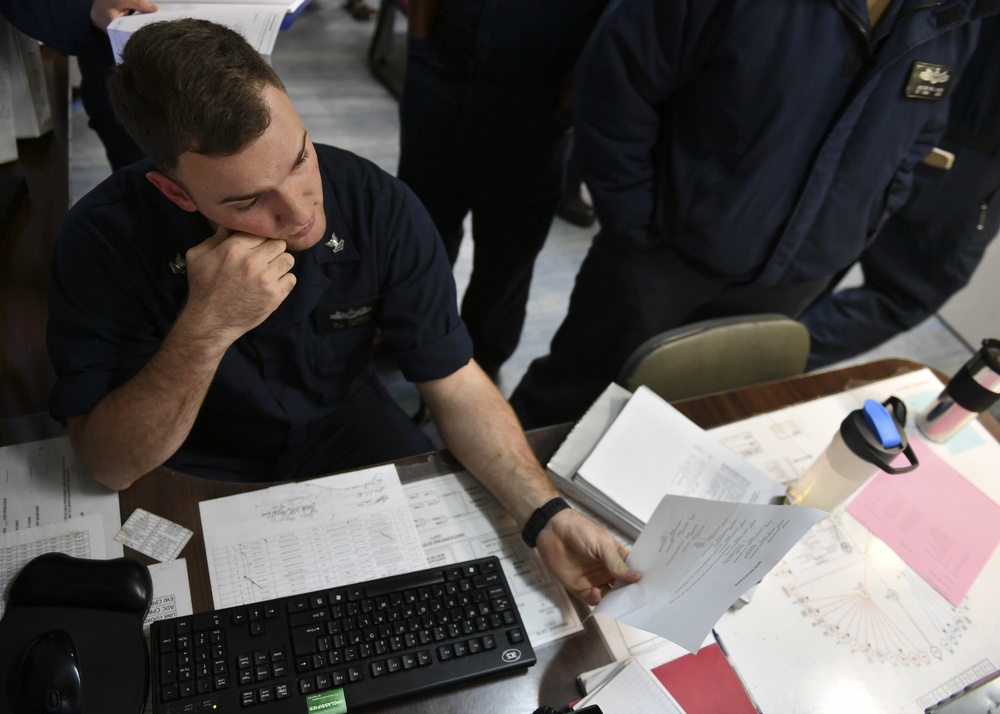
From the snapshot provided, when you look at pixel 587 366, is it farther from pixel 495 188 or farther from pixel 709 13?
pixel 709 13

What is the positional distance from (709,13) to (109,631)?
4.55 feet

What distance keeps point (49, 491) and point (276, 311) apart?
0.40m

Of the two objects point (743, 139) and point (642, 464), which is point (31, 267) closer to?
point (642, 464)

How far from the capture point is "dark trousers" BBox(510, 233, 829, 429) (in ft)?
5.42

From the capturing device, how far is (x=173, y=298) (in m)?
1.04

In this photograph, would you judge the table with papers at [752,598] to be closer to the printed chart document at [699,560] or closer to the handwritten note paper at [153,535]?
the handwritten note paper at [153,535]

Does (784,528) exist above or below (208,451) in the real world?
above

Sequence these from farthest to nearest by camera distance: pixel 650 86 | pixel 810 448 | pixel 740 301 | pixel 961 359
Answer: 1. pixel 961 359
2. pixel 740 301
3. pixel 650 86
4. pixel 810 448

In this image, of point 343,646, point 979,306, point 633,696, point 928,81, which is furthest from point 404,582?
point 979,306

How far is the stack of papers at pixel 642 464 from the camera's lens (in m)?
1.06

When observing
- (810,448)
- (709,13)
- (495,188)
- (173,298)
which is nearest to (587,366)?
(495,188)

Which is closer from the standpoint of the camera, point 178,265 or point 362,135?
point 178,265

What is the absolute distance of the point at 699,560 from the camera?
83 cm

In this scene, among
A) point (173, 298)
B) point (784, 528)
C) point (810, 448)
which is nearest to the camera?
point (784, 528)
